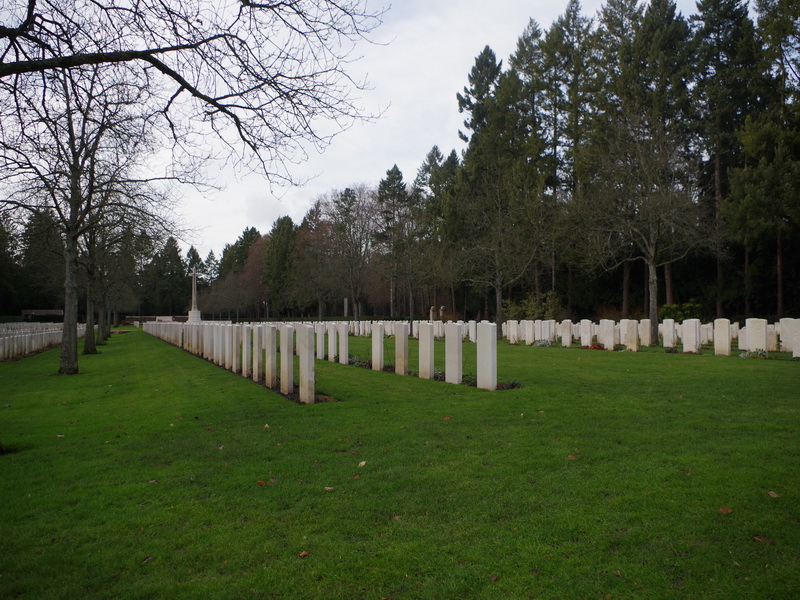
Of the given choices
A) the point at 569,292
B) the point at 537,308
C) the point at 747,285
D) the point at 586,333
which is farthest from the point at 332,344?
the point at 569,292

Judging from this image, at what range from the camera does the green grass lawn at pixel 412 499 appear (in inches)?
114

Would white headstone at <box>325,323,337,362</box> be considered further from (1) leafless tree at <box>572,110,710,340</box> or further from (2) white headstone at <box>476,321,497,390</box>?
(1) leafless tree at <box>572,110,710,340</box>

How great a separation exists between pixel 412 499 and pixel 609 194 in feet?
63.7

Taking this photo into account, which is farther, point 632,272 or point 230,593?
point 632,272

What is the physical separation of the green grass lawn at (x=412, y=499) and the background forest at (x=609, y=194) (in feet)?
37.3

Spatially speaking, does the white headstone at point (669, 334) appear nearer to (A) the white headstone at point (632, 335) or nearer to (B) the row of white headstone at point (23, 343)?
(A) the white headstone at point (632, 335)

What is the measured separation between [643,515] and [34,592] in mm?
3581

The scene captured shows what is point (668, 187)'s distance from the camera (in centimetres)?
1983

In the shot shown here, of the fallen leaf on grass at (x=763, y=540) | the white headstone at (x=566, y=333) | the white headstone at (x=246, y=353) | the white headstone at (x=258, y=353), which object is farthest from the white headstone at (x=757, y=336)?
the fallen leaf on grass at (x=763, y=540)

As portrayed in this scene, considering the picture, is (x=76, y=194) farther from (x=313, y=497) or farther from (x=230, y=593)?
(x=230, y=593)

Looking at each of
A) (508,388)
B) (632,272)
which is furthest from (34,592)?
(632,272)

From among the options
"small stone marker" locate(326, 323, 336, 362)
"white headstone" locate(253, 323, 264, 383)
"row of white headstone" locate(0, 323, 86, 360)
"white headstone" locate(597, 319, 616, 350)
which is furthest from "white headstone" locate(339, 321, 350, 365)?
"row of white headstone" locate(0, 323, 86, 360)

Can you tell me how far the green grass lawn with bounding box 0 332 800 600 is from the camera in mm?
2906

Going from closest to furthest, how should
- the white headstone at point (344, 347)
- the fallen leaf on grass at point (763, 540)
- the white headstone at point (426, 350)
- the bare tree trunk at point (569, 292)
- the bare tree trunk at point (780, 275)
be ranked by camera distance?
the fallen leaf on grass at point (763, 540) → the white headstone at point (426, 350) → the white headstone at point (344, 347) → the bare tree trunk at point (780, 275) → the bare tree trunk at point (569, 292)
